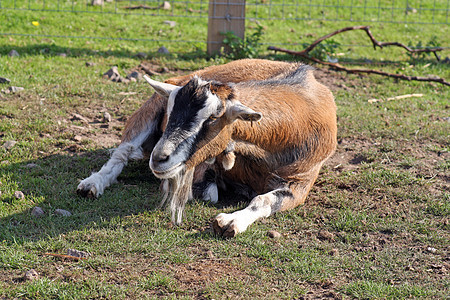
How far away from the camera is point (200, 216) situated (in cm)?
444

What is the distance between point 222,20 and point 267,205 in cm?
453

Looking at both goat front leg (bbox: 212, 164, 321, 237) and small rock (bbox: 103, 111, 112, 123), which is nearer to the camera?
goat front leg (bbox: 212, 164, 321, 237)

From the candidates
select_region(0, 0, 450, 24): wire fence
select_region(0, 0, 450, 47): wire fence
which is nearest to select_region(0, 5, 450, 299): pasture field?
select_region(0, 0, 450, 47): wire fence

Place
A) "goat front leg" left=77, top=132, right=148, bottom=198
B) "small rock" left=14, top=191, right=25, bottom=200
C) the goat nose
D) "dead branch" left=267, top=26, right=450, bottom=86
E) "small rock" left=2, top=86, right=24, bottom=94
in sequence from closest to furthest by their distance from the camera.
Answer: the goat nose < "small rock" left=14, top=191, right=25, bottom=200 < "goat front leg" left=77, top=132, right=148, bottom=198 < "small rock" left=2, top=86, right=24, bottom=94 < "dead branch" left=267, top=26, right=450, bottom=86

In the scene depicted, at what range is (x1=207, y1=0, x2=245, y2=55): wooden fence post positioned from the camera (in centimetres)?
827

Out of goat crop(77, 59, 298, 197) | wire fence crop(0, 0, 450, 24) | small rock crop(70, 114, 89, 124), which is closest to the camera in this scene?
goat crop(77, 59, 298, 197)

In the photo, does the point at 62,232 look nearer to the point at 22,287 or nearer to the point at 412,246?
the point at 22,287

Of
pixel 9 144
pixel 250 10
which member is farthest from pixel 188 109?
pixel 250 10

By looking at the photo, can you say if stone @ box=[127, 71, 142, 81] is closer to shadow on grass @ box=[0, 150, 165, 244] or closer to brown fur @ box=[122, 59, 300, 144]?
brown fur @ box=[122, 59, 300, 144]

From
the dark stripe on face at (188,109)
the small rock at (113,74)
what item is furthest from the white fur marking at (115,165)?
the small rock at (113,74)

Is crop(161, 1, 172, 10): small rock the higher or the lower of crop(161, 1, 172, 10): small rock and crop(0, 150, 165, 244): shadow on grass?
the higher

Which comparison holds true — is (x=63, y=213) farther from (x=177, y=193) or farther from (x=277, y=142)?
(x=277, y=142)

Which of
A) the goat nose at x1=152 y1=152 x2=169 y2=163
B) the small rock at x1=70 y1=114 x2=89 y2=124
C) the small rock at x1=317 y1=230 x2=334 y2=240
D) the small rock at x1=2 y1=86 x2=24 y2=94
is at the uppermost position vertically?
the goat nose at x1=152 y1=152 x2=169 y2=163

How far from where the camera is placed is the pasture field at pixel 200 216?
354 cm
